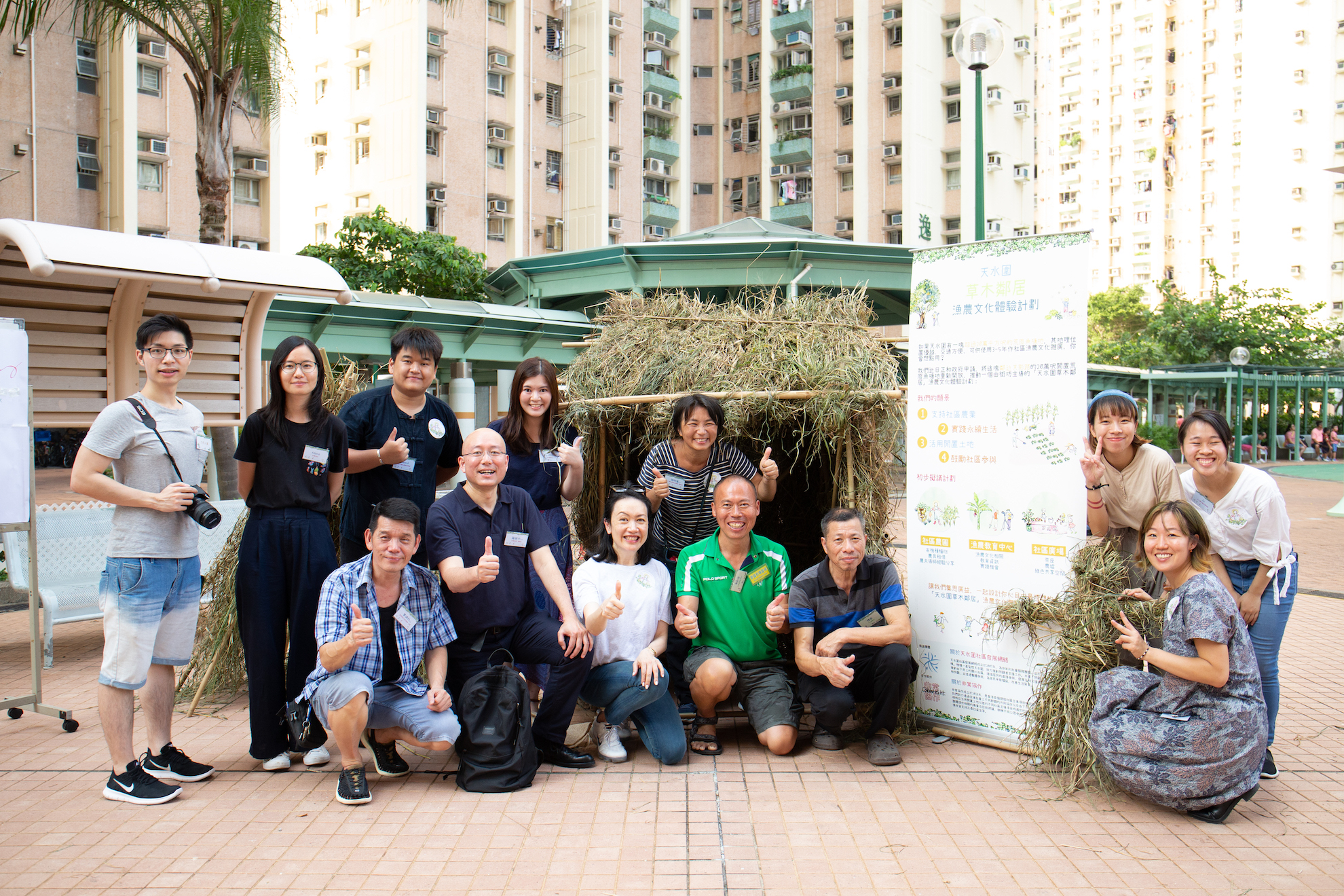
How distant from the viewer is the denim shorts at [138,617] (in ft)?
12.7

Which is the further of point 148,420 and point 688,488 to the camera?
point 688,488

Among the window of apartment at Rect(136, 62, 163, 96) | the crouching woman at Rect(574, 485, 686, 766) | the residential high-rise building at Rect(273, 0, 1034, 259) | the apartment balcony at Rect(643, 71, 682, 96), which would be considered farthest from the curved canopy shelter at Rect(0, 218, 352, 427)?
the apartment balcony at Rect(643, 71, 682, 96)

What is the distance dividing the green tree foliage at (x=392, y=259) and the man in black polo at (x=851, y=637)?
66.7ft

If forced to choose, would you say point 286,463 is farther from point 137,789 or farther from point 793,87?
point 793,87

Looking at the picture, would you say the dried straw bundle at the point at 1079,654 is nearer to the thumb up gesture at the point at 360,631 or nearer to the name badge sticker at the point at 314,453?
the thumb up gesture at the point at 360,631

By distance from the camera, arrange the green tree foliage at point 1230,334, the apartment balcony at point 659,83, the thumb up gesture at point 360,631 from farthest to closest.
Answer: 1. the apartment balcony at point 659,83
2. the green tree foliage at point 1230,334
3. the thumb up gesture at point 360,631

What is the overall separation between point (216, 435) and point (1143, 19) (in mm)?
74406

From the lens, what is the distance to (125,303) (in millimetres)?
6328

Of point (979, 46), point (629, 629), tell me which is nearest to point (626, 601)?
point (629, 629)

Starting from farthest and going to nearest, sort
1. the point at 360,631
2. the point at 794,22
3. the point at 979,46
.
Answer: the point at 794,22 → the point at 979,46 → the point at 360,631

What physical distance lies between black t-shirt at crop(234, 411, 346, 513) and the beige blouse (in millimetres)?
3652

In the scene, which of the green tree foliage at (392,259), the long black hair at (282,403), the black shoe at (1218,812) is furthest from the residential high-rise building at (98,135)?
the black shoe at (1218,812)

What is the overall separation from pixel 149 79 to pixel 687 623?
97.6 ft

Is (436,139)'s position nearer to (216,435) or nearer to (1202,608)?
(216,435)
